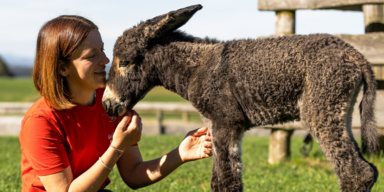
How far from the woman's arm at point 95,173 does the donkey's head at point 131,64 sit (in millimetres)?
246

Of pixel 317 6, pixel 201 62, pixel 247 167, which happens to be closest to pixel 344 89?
pixel 201 62

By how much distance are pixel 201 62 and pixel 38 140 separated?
1402 mm

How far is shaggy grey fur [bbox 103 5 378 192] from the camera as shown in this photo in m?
2.46

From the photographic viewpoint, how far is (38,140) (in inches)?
103

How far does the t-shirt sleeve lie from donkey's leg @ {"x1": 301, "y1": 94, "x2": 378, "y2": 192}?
1905 mm

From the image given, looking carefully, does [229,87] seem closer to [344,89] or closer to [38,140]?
[344,89]

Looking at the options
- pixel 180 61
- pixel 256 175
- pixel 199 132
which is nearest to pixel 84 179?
pixel 199 132

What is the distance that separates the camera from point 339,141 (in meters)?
2.43

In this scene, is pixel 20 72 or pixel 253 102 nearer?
pixel 253 102

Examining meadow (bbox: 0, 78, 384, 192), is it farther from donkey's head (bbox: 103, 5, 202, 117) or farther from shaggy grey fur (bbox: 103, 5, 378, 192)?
shaggy grey fur (bbox: 103, 5, 378, 192)

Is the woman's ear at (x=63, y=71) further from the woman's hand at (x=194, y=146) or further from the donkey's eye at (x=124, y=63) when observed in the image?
the woman's hand at (x=194, y=146)

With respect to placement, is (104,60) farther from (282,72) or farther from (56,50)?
(282,72)

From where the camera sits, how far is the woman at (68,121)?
2617mm

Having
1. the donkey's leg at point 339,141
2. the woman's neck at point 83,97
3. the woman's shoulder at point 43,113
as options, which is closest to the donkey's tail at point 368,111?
the donkey's leg at point 339,141
